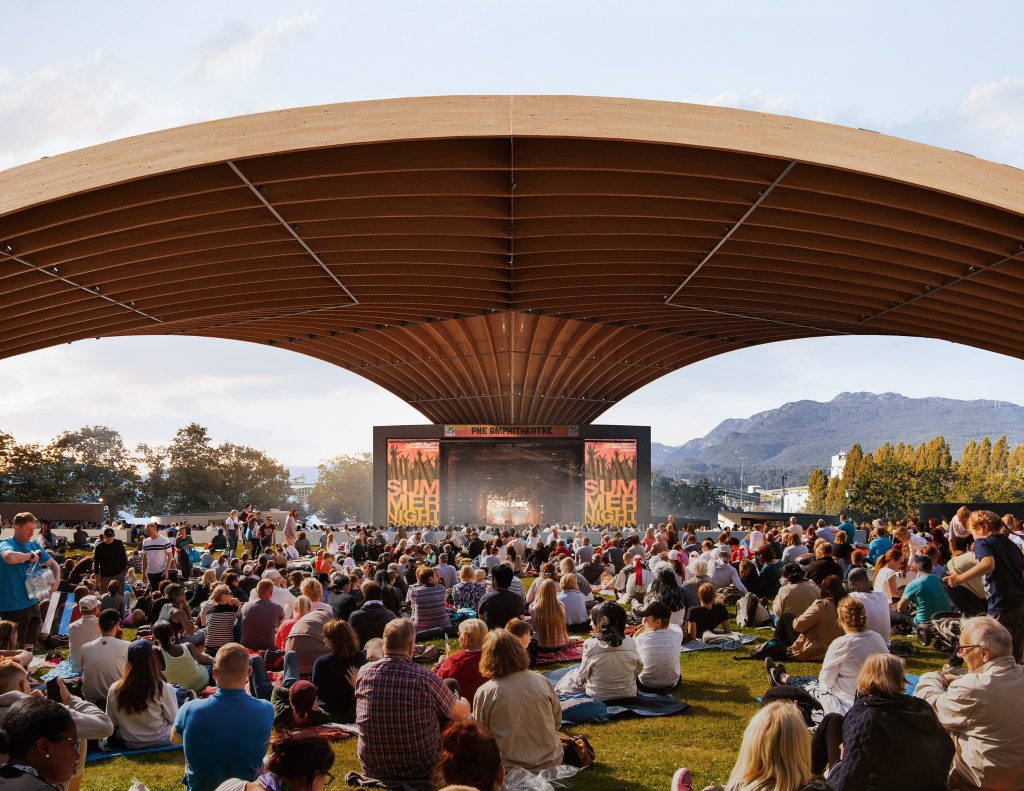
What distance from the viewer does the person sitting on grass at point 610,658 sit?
25.0 feet

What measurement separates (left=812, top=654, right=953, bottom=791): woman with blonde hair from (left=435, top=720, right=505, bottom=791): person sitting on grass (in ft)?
5.85

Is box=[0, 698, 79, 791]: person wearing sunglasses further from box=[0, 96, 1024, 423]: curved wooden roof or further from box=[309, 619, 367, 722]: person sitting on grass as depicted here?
box=[0, 96, 1024, 423]: curved wooden roof

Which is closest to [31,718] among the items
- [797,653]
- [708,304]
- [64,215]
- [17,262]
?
[797,653]

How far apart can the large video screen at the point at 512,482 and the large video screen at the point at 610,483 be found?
1.55 feet

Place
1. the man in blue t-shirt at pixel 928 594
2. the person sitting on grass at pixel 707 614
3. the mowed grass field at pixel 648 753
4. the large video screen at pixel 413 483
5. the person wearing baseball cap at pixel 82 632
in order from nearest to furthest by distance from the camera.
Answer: the mowed grass field at pixel 648 753 → the person wearing baseball cap at pixel 82 632 → the man in blue t-shirt at pixel 928 594 → the person sitting on grass at pixel 707 614 → the large video screen at pixel 413 483

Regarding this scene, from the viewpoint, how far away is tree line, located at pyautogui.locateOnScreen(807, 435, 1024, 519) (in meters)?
87.2

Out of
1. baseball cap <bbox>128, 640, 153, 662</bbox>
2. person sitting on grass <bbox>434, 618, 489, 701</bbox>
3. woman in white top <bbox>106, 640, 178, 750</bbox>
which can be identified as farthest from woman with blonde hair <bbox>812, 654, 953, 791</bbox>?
woman in white top <bbox>106, 640, 178, 750</bbox>

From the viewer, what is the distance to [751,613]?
12.2m

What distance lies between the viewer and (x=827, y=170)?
1427 cm

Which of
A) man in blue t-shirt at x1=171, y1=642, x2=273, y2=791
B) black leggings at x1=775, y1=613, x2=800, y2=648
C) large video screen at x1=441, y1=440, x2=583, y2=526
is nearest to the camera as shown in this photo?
man in blue t-shirt at x1=171, y1=642, x2=273, y2=791

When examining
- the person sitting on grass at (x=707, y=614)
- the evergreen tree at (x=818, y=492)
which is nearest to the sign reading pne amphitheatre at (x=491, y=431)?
the person sitting on grass at (x=707, y=614)

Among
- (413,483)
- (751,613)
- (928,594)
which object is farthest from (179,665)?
(413,483)

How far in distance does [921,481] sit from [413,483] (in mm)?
65668

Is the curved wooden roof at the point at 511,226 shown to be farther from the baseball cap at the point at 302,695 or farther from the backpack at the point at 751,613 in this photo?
the baseball cap at the point at 302,695
